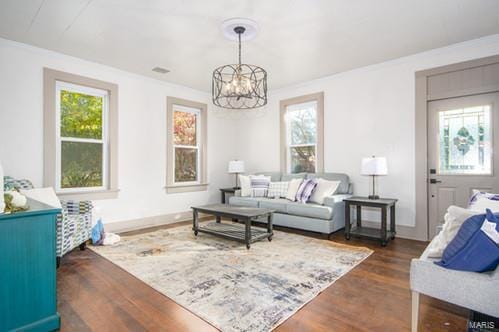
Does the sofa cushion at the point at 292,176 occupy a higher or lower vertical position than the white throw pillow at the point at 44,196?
higher

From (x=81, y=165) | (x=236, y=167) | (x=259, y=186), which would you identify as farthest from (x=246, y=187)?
(x=81, y=165)

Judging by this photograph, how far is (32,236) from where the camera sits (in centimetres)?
174

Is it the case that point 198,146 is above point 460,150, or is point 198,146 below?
above

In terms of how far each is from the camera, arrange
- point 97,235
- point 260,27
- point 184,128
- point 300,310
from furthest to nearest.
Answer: point 184,128, point 97,235, point 260,27, point 300,310

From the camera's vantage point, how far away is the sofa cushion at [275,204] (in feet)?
14.4

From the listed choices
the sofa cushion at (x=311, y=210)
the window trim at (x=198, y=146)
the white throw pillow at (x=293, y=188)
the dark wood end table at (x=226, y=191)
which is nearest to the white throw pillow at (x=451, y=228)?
the sofa cushion at (x=311, y=210)

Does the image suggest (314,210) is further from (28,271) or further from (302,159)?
(28,271)

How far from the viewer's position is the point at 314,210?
399 cm

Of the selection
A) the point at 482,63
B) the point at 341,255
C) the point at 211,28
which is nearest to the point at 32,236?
the point at 211,28

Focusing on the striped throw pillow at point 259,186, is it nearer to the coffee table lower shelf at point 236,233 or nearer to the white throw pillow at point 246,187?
the white throw pillow at point 246,187

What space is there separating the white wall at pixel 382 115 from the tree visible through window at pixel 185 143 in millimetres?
2157

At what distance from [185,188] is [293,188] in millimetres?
2134

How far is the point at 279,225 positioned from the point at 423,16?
10.8 feet

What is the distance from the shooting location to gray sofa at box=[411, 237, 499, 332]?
1.40 meters
